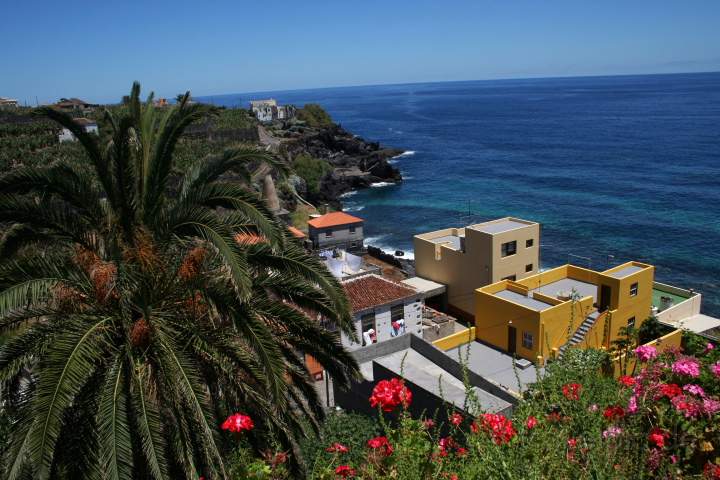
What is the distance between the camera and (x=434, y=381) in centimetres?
1386

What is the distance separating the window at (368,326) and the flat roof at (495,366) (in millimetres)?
3695

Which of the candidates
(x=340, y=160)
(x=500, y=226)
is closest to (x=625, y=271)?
(x=500, y=226)

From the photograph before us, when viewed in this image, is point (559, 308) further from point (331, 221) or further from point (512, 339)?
point (331, 221)

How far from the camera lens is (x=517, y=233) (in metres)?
27.1

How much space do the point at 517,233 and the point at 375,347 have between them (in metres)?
12.5

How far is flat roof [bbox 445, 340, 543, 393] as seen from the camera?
1744cm

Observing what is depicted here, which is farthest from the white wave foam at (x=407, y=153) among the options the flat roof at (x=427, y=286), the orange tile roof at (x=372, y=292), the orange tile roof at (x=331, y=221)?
the orange tile roof at (x=372, y=292)

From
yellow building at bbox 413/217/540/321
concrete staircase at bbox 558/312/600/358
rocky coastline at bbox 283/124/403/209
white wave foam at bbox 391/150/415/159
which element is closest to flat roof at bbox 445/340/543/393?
concrete staircase at bbox 558/312/600/358

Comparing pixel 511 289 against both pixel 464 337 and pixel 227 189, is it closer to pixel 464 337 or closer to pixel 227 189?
pixel 464 337

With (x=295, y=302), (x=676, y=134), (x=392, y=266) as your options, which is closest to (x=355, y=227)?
(x=392, y=266)

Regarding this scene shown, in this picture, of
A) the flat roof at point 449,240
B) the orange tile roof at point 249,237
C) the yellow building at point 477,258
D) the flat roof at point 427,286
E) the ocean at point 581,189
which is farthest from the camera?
the ocean at point 581,189

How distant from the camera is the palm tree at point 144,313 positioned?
5.90 meters

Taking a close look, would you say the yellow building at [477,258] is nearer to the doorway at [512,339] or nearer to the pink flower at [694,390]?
the doorway at [512,339]

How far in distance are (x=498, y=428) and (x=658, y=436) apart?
1.22 meters
